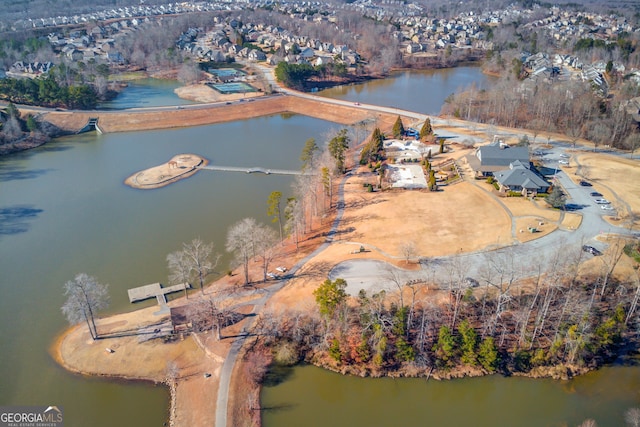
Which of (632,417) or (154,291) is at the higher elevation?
(154,291)

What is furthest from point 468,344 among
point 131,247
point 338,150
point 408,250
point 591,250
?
point 338,150

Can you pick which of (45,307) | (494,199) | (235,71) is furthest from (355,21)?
(45,307)

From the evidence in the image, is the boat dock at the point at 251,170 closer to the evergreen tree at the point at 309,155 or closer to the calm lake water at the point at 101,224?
the calm lake water at the point at 101,224

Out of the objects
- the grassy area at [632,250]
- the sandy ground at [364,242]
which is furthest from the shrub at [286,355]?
the grassy area at [632,250]

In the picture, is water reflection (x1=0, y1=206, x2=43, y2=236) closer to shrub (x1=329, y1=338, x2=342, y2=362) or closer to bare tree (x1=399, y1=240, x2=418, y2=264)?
shrub (x1=329, y1=338, x2=342, y2=362)

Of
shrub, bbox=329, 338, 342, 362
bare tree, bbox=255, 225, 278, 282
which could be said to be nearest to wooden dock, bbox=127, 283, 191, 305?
bare tree, bbox=255, 225, 278, 282

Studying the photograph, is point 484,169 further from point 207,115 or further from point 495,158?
point 207,115
